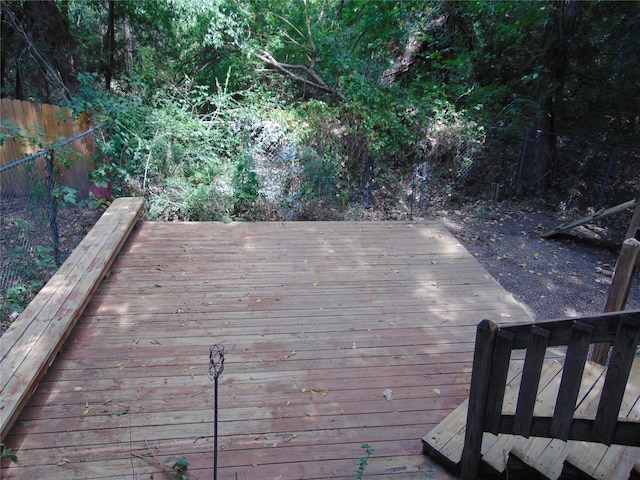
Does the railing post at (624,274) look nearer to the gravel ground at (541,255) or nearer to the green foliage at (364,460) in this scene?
the green foliage at (364,460)

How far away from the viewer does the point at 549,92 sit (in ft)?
26.1

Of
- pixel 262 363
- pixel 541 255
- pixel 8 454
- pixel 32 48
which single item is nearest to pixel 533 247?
pixel 541 255

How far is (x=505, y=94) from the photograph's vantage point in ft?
28.0

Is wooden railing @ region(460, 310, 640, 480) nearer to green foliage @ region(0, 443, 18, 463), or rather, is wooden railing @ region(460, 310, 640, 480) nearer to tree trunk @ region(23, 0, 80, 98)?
green foliage @ region(0, 443, 18, 463)

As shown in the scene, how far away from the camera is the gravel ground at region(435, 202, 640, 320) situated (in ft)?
16.9

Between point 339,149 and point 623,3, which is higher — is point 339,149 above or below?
below

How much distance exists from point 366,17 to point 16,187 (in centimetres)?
741

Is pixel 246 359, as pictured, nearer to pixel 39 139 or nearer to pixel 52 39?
pixel 39 139

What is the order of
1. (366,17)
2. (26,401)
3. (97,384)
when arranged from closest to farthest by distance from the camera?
(26,401)
(97,384)
(366,17)

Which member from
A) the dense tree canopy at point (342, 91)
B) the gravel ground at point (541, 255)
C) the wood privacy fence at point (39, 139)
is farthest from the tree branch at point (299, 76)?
the wood privacy fence at point (39, 139)

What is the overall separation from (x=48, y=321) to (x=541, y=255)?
6.12 metres

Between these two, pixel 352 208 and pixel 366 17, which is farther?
pixel 366 17

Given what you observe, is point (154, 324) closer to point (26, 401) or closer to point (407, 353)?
point (26, 401)

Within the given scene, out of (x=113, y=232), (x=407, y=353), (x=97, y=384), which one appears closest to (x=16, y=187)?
(x=113, y=232)
